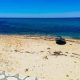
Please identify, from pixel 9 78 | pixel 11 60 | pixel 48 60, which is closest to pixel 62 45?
pixel 48 60

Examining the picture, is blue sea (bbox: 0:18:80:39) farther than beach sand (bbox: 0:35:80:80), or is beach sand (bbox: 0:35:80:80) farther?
blue sea (bbox: 0:18:80:39)

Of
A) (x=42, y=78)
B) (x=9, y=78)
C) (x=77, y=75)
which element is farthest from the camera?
(x=77, y=75)

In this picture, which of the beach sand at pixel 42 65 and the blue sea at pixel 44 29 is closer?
the beach sand at pixel 42 65

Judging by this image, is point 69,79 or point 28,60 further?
point 28,60

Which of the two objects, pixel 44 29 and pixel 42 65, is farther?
pixel 44 29

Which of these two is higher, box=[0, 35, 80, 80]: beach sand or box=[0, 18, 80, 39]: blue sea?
box=[0, 35, 80, 80]: beach sand

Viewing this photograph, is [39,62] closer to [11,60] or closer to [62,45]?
[11,60]

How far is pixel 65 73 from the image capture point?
1023cm

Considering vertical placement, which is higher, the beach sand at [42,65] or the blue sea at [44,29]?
the beach sand at [42,65]

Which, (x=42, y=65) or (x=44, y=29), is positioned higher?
(x=42, y=65)

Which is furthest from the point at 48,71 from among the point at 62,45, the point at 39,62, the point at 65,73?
the point at 62,45

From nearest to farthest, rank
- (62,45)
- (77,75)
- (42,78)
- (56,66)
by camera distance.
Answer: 1. (42,78)
2. (77,75)
3. (56,66)
4. (62,45)

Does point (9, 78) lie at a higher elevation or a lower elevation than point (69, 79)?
higher

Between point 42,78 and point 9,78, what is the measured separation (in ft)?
7.10
